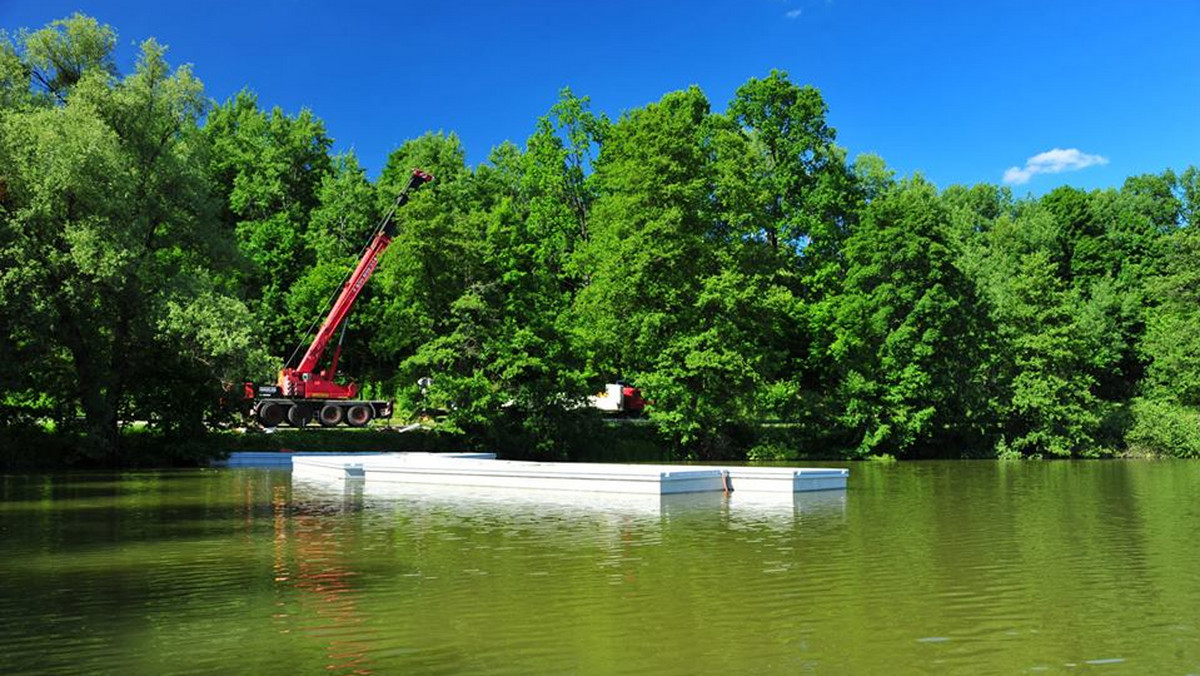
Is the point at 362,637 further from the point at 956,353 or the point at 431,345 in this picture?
the point at 956,353

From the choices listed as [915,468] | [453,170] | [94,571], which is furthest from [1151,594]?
[453,170]

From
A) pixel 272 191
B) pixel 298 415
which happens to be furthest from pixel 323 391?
pixel 272 191

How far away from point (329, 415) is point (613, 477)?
20.0 m

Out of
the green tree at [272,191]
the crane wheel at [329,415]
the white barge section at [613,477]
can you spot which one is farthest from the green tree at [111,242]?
the green tree at [272,191]

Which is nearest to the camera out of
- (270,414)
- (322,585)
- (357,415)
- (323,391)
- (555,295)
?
(322,585)

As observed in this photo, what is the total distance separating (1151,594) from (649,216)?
105 ft

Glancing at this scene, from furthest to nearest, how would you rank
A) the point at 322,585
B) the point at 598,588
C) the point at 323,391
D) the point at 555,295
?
the point at 555,295 < the point at 323,391 < the point at 322,585 < the point at 598,588

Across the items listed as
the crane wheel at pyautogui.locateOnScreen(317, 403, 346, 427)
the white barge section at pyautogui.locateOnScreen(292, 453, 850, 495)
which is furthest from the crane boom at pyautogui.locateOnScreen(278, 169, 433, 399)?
the white barge section at pyautogui.locateOnScreen(292, 453, 850, 495)

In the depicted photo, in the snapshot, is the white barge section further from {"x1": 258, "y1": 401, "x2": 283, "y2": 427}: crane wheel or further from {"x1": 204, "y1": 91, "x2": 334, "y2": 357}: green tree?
{"x1": 204, "y1": 91, "x2": 334, "y2": 357}: green tree

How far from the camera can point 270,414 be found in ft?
124

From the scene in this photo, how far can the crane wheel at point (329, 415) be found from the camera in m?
38.5

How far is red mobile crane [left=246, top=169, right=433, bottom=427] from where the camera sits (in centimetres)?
3794

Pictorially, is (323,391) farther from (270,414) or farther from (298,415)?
(270,414)

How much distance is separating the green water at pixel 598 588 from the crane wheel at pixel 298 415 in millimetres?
18581
